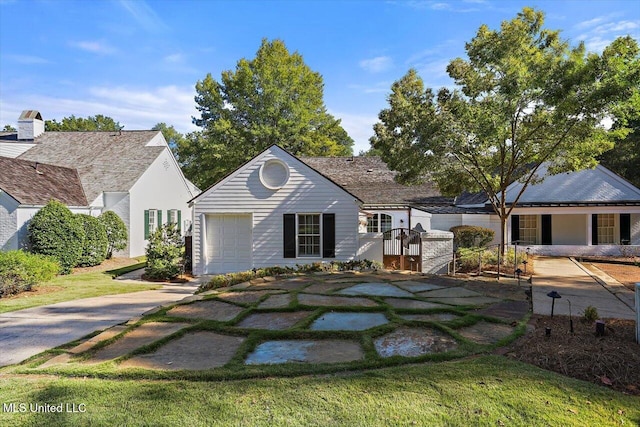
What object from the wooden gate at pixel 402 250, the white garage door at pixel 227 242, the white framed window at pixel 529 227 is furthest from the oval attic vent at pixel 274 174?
the white framed window at pixel 529 227

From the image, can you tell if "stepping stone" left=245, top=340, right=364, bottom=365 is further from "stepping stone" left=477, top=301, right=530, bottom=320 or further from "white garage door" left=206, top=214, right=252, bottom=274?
"white garage door" left=206, top=214, right=252, bottom=274

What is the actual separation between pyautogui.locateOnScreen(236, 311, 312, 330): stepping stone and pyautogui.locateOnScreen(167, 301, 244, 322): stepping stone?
0.36 meters

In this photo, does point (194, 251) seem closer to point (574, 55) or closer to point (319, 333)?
point (319, 333)

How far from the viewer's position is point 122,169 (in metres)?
20.6

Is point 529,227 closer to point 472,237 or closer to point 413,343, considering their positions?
point 472,237

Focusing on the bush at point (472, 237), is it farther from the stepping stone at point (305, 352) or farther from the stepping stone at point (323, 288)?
the stepping stone at point (305, 352)

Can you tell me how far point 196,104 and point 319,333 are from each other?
28.9m

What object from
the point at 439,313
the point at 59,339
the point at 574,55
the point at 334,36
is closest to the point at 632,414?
the point at 439,313

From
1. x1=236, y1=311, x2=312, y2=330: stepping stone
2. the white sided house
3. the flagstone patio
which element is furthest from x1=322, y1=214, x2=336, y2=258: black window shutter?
x1=236, y1=311, x2=312, y2=330: stepping stone

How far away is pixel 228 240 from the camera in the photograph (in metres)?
13.9

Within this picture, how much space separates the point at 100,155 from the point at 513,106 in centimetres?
2219

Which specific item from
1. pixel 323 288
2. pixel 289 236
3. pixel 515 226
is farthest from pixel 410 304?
pixel 515 226

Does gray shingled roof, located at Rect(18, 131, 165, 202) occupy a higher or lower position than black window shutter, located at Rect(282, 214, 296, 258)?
higher

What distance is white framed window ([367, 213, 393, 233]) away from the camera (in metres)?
19.5
